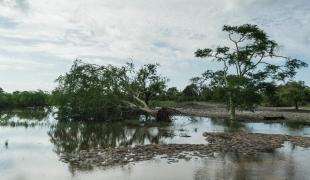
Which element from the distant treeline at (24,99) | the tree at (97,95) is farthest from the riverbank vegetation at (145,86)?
the distant treeline at (24,99)

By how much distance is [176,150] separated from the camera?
2388cm

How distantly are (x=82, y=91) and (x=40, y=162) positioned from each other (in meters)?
23.5

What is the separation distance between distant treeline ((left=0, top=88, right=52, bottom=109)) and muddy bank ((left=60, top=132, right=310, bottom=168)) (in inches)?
2188

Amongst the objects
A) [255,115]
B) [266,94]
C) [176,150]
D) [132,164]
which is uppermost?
[266,94]

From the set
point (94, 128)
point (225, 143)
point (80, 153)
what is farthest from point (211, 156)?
point (94, 128)

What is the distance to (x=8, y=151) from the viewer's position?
23.3m

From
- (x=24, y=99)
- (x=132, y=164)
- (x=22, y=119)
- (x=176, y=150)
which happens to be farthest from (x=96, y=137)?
(x=24, y=99)

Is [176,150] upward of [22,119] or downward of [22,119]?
downward

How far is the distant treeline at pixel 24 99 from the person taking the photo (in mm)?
78562

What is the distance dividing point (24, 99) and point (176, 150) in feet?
212

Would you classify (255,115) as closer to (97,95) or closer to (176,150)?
(97,95)

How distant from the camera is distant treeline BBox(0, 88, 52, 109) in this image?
78.6 m

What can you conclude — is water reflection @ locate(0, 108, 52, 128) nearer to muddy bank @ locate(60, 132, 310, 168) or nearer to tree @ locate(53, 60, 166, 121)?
tree @ locate(53, 60, 166, 121)

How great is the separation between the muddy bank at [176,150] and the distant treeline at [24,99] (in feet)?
182
